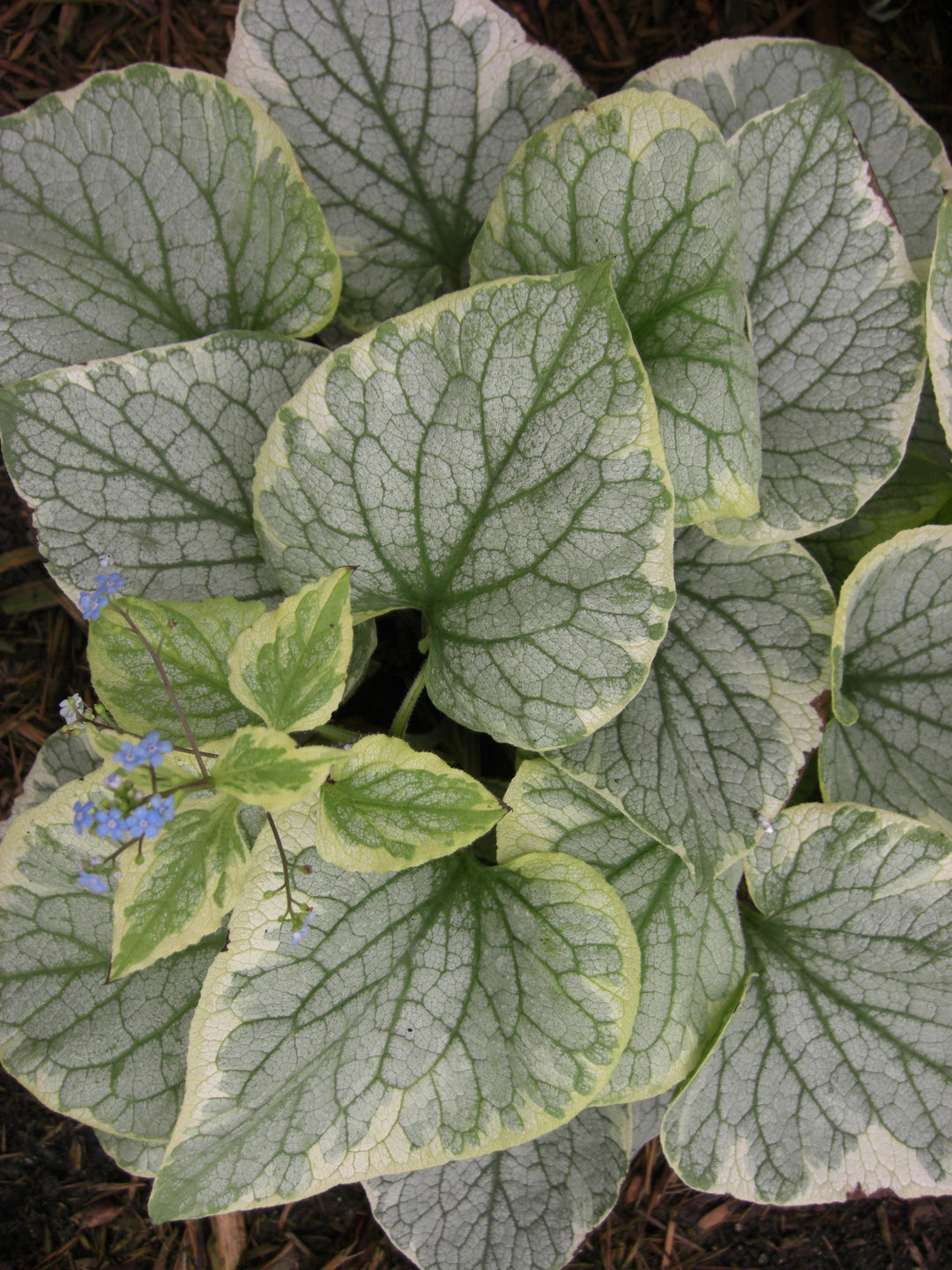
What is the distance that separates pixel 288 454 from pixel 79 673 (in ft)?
3.04

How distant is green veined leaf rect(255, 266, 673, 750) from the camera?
947 millimetres

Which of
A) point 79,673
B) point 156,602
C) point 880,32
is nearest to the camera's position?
point 156,602

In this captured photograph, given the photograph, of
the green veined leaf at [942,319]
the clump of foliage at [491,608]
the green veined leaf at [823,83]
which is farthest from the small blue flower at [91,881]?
the green veined leaf at [823,83]

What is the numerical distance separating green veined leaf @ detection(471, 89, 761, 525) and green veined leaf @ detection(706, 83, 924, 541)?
0.17 meters

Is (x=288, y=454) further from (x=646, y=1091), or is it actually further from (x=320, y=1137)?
(x=646, y=1091)

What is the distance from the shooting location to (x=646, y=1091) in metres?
1.20

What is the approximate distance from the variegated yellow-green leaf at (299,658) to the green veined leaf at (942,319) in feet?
2.63

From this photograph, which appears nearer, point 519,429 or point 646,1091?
point 519,429

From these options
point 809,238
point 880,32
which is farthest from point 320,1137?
point 880,32

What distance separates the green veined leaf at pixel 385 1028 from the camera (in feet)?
3.45

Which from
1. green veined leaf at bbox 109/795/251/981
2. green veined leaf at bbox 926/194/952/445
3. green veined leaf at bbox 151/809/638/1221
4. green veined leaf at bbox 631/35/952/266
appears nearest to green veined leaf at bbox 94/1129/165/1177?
green veined leaf at bbox 151/809/638/1221

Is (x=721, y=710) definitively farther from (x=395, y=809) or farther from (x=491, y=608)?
(x=395, y=809)

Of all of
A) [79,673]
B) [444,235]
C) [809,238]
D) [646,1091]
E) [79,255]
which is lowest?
[646,1091]

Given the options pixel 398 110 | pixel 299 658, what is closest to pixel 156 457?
pixel 299 658
